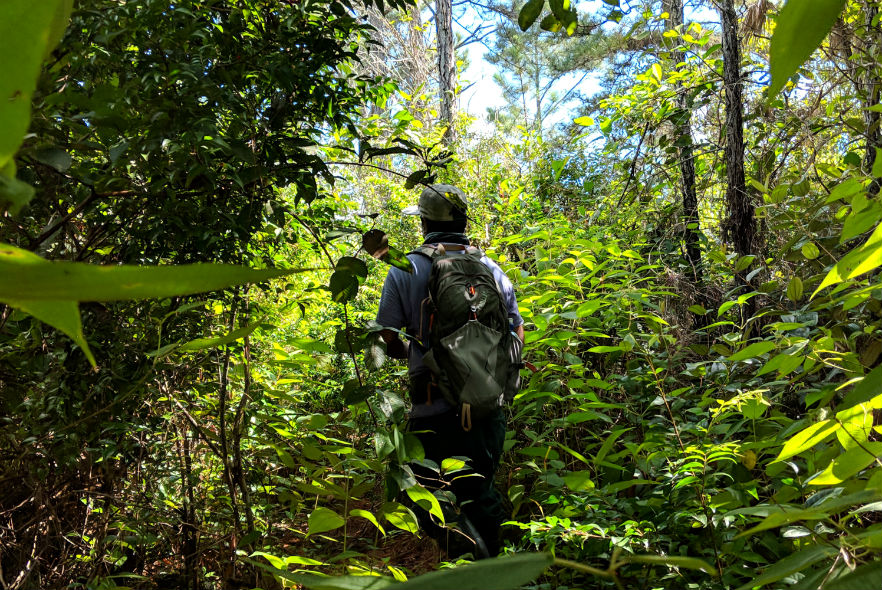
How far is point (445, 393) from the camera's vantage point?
2.57 metres

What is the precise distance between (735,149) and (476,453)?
2.31 metres

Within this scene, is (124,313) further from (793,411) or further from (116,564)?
(793,411)

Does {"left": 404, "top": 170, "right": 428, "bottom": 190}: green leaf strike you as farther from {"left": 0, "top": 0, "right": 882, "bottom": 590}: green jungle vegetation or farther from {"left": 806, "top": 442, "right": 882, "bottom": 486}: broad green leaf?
{"left": 806, "top": 442, "right": 882, "bottom": 486}: broad green leaf

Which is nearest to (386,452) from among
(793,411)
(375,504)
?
(375,504)

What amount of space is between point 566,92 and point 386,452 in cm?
2571

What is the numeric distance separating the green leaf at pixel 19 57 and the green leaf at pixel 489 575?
0.20 m

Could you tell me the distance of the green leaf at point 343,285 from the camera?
1181 millimetres

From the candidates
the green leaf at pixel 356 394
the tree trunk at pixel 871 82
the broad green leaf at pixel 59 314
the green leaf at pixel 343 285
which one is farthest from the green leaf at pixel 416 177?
the tree trunk at pixel 871 82

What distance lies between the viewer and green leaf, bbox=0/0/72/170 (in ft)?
0.55

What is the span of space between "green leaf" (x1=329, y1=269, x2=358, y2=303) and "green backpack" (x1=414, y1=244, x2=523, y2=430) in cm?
134

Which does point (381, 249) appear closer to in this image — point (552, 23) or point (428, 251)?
point (552, 23)

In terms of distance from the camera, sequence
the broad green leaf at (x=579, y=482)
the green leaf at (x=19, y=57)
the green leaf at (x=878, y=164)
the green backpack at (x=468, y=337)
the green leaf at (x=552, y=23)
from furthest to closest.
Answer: the green backpack at (x=468, y=337)
the broad green leaf at (x=579, y=482)
the green leaf at (x=552, y=23)
the green leaf at (x=878, y=164)
the green leaf at (x=19, y=57)

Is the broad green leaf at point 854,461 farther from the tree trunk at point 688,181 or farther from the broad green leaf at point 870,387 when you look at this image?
the tree trunk at point 688,181

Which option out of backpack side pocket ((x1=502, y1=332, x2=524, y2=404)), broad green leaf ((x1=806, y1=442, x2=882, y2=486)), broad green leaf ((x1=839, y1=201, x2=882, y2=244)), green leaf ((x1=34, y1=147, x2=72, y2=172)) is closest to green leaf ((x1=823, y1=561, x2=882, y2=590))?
broad green leaf ((x1=806, y1=442, x2=882, y2=486))
